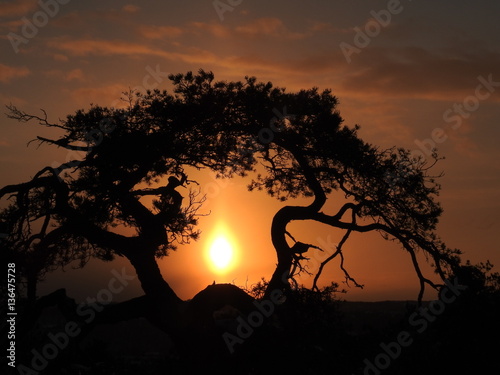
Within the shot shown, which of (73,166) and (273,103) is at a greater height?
(273,103)

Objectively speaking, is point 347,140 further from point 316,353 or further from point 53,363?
point 53,363

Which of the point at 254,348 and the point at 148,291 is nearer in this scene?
the point at 254,348

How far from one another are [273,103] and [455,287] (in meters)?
6.24

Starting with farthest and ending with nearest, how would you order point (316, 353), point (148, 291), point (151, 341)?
point (151, 341)
point (148, 291)
point (316, 353)

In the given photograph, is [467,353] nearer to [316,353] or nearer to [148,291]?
[316,353]

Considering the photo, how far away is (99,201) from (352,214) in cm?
628

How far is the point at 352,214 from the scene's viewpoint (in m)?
16.5

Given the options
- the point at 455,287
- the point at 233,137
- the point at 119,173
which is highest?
the point at 233,137

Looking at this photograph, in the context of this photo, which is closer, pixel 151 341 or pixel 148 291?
pixel 148 291

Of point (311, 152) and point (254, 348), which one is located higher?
point (311, 152)

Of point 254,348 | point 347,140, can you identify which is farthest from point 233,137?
point 254,348

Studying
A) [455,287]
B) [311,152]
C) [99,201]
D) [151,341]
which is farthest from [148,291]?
[151,341]

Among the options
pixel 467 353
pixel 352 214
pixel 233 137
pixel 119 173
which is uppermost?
pixel 233 137

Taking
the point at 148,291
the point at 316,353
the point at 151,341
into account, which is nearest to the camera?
the point at 316,353
